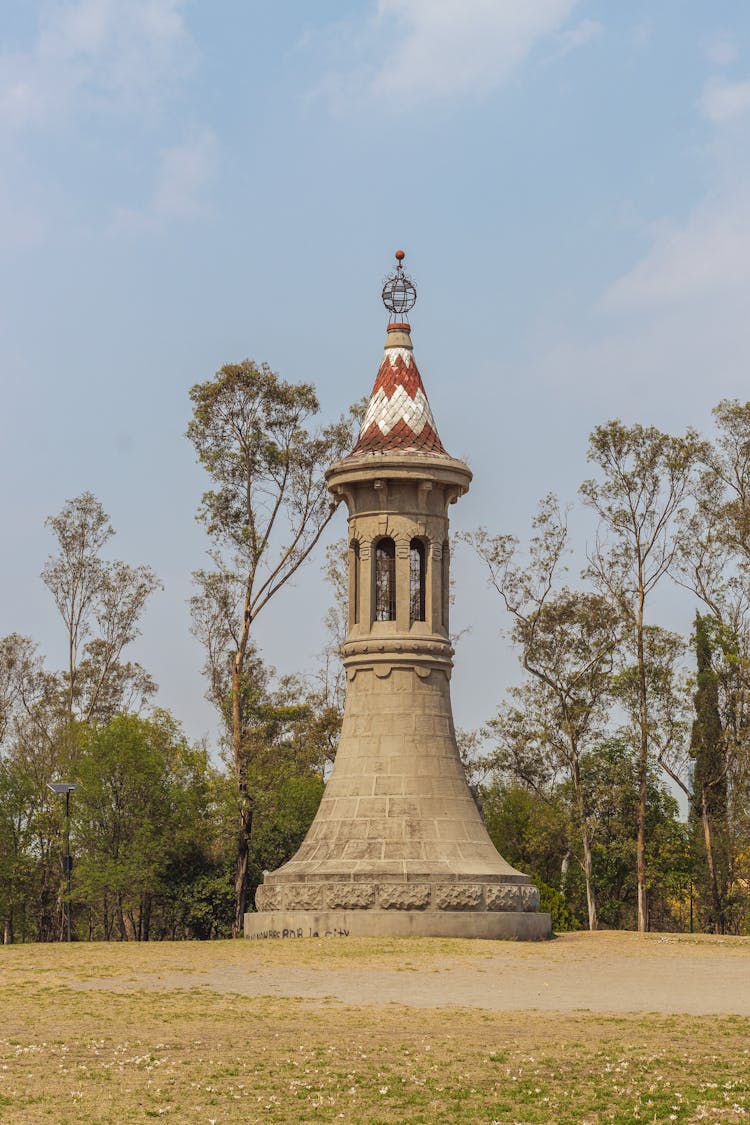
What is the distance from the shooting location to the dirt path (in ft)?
75.6

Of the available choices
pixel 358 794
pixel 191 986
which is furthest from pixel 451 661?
pixel 191 986

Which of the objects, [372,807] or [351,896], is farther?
[372,807]

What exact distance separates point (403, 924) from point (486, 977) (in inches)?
225

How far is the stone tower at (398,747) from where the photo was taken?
31.8 meters

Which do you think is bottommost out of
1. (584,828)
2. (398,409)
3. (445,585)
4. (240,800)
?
(584,828)

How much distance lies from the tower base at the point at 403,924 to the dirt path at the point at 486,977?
1.17m

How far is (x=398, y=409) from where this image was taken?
36688mm

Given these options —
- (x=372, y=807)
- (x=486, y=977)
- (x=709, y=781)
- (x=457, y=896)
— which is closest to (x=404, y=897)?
(x=457, y=896)

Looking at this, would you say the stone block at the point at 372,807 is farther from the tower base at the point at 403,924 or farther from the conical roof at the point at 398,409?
the conical roof at the point at 398,409

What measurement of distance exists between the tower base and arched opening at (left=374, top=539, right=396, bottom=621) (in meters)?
7.28

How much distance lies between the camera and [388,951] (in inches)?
1127

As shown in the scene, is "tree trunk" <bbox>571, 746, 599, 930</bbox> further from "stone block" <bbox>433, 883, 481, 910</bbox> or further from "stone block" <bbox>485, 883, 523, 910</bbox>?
"stone block" <bbox>433, 883, 481, 910</bbox>

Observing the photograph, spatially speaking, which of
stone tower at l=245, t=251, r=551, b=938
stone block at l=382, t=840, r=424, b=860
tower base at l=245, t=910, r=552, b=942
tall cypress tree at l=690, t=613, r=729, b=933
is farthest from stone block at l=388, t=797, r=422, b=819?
tall cypress tree at l=690, t=613, r=729, b=933

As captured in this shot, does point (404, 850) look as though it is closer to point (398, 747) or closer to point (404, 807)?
point (404, 807)
